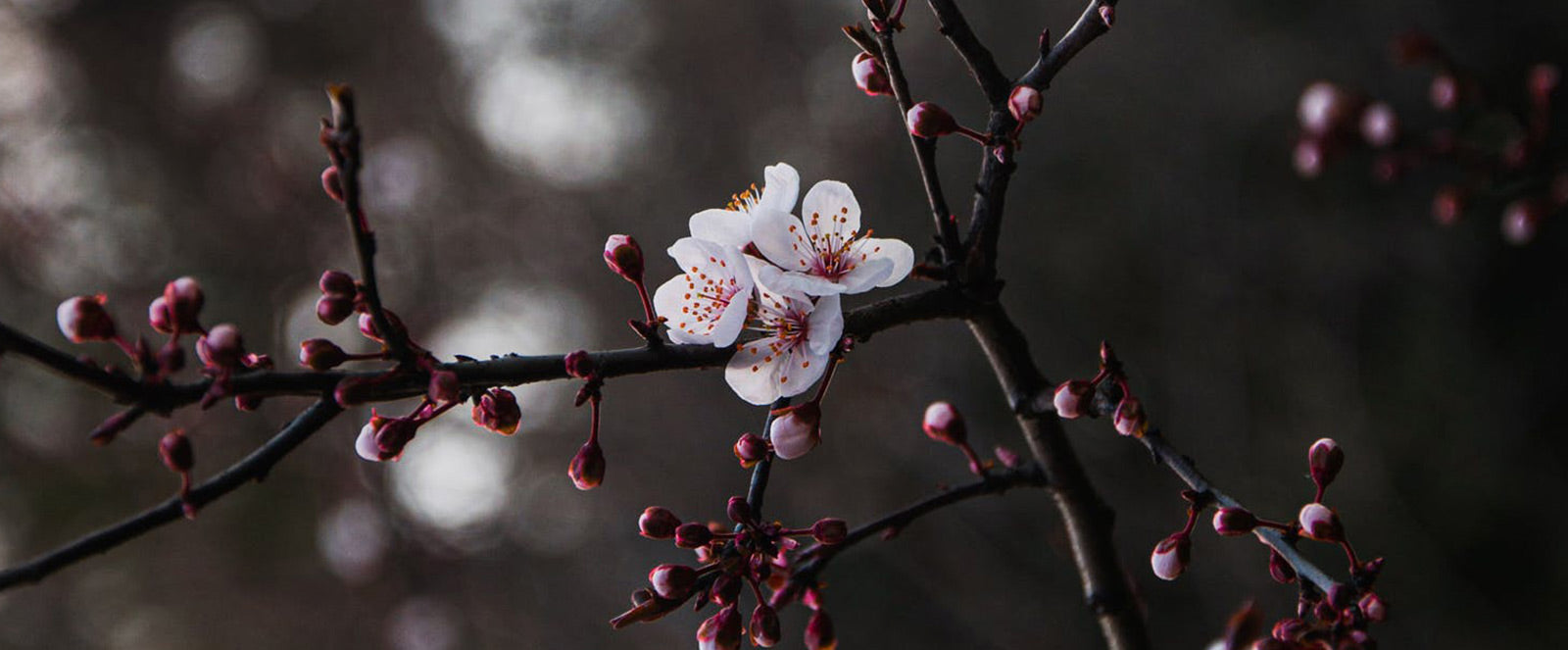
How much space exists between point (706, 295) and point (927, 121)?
25 cm

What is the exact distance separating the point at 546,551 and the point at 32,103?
3561 mm

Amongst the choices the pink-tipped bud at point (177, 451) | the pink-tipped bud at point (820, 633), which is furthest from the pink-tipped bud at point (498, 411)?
the pink-tipped bud at point (820, 633)

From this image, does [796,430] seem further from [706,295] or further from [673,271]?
[673,271]

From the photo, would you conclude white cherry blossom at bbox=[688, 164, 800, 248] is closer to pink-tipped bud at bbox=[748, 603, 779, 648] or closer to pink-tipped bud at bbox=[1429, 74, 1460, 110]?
pink-tipped bud at bbox=[748, 603, 779, 648]

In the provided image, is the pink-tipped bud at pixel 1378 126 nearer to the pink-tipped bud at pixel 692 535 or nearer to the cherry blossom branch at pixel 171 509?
the pink-tipped bud at pixel 692 535

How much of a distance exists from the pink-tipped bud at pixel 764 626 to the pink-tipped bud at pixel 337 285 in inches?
15.5

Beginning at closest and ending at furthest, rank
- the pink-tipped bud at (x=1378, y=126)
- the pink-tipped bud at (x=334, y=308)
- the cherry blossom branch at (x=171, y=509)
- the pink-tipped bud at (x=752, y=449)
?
the cherry blossom branch at (x=171, y=509) → the pink-tipped bud at (x=334, y=308) → the pink-tipped bud at (x=752, y=449) → the pink-tipped bud at (x=1378, y=126)

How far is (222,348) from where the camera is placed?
23.0 inches

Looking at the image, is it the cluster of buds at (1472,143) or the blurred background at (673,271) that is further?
the blurred background at (673,271)

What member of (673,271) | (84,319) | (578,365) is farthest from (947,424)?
(673,271)

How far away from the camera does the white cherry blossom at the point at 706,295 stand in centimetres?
73

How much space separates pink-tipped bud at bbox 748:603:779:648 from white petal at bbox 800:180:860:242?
0.35 metres

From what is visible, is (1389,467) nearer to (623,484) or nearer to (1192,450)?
(1192,450)

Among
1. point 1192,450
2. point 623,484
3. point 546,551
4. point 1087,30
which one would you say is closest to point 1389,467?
point 1192,450
